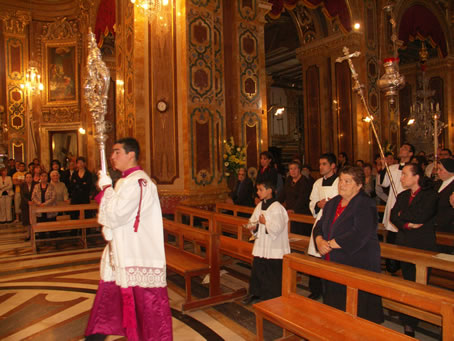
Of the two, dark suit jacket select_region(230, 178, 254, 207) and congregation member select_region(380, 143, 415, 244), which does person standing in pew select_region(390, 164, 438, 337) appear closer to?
congregation member select_region(380, 143, 415, 244)

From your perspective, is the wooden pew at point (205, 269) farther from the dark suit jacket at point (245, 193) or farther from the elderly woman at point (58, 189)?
the elderly woman at point (58, 189)

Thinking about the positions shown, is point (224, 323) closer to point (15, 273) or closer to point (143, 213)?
point (143, 213)

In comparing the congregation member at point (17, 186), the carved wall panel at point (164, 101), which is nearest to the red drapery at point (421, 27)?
the carved wall panel at point (164, 101)

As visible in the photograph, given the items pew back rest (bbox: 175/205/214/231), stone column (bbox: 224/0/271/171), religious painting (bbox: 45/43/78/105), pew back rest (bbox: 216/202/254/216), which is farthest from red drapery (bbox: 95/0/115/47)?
pew back rest (bbox: 216/202/254/216)

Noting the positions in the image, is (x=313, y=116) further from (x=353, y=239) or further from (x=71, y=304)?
(x=353, y=239)

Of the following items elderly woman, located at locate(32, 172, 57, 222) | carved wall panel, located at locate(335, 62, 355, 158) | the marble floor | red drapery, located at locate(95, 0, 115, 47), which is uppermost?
red drapery, located at locate(95, 0, 115, 47)

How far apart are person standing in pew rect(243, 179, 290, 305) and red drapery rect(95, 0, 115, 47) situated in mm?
8916

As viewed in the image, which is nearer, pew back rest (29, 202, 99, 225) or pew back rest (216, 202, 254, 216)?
pew back rest (216, 202, 254, 216)

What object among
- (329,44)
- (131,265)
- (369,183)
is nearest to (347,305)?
(131,265)

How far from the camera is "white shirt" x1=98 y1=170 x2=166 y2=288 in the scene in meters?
2.78

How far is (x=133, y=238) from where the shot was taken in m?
2.87

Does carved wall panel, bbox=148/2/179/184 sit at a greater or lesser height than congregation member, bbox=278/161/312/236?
greater

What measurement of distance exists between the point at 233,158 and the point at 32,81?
1137 cm

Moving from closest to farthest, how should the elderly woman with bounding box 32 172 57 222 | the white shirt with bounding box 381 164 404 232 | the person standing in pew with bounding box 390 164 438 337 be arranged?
the person standing in pew with bounding box 390 164 438 337
the white shirt with bounding box 381 164 404 232
the elderly woman with bounding box 32 172 57 222
